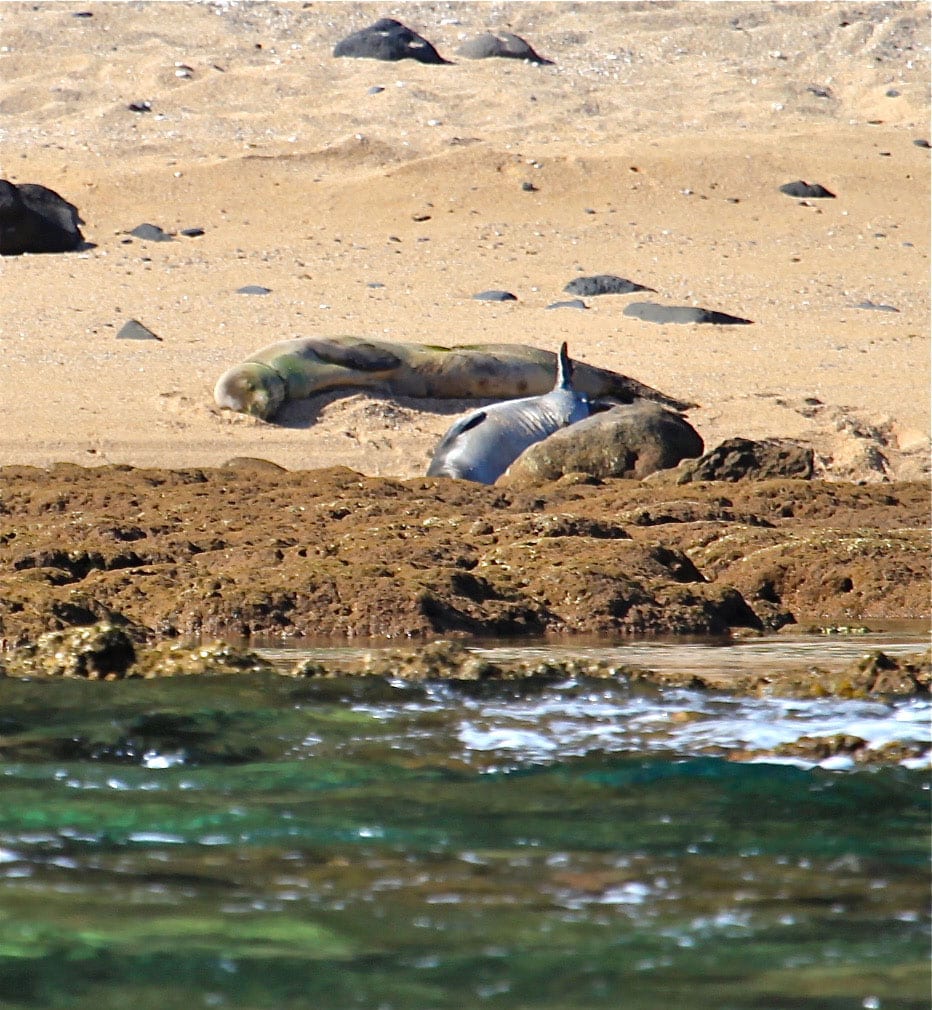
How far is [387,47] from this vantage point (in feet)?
93.0

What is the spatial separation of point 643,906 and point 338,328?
454 inches

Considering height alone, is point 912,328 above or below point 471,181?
below

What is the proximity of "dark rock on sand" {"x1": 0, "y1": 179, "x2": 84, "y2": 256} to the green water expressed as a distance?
13184 millimetres

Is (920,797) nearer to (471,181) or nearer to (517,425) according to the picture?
(517,425)

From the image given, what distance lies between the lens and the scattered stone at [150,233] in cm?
1791

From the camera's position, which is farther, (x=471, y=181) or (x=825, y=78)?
(x=825, y=78)

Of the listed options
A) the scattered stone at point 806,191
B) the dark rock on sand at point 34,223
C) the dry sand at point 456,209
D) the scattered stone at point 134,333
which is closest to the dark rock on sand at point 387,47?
the dry sand at point 456,209

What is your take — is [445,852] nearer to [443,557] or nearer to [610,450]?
[443,557]

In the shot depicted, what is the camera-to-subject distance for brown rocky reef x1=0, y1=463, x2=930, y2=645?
5.71 meters

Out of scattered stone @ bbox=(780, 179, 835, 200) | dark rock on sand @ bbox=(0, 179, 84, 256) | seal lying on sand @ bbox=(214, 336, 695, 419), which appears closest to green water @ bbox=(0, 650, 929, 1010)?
seal lying on sand @ bbox=(214, 336, 695, 419)

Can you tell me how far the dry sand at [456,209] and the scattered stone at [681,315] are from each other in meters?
0.18

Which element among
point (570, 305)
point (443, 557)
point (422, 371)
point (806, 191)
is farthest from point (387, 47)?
point (443, 557)

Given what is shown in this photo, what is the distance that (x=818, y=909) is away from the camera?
2.82m

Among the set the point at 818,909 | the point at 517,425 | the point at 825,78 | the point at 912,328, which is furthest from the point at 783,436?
the point at 825,78
